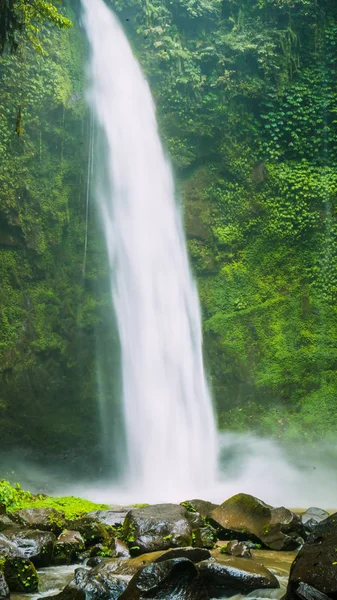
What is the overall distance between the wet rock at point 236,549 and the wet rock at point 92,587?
1.55 metres

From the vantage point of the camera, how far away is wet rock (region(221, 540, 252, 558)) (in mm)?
5602

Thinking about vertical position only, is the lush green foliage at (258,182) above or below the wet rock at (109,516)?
above

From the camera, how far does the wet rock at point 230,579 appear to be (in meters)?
4.58

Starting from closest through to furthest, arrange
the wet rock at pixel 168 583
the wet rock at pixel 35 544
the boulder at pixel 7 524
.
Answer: the wet rock at pixel 168 583 < the wet rock at pixel 35 544 < the boulder at pixel 7 524

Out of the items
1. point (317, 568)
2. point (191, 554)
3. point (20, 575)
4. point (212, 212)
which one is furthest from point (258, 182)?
point (20, 575)

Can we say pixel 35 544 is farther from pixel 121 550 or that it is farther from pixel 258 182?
pixel 258 182

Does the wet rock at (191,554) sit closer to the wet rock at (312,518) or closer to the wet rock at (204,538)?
the wet rock at (204,538)

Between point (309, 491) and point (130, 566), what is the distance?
6.12 m

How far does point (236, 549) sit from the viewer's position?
5.66 metres

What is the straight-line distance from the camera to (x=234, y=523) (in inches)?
254

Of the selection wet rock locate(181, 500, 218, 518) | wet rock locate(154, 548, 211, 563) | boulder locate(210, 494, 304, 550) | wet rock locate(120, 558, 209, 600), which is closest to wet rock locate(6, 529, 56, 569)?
wet rock locate(154, 548, 211, 563)

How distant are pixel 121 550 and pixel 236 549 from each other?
1.14 meters

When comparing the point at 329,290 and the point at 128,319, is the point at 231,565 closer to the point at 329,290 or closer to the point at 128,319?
the point at 128,319

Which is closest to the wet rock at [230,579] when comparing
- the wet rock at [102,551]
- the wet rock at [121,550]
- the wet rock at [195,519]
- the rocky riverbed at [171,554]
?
the rocky riverbed at [171,554]
